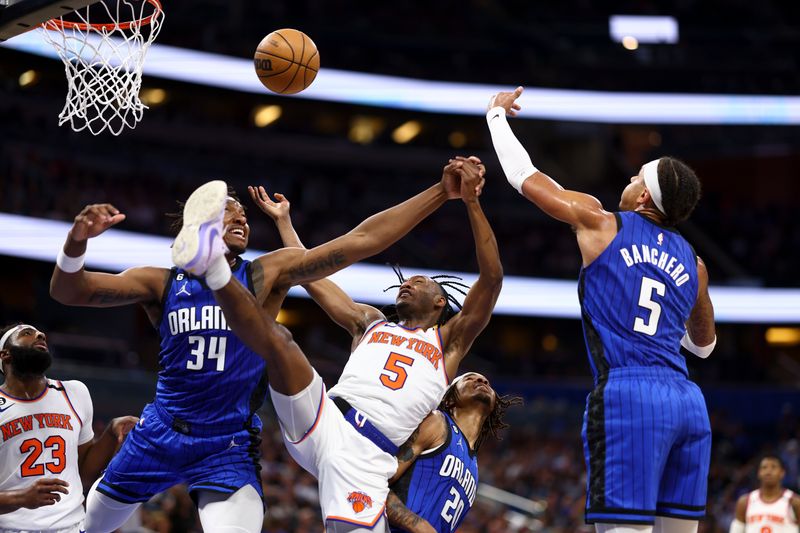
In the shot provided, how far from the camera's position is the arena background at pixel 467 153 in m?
23.7

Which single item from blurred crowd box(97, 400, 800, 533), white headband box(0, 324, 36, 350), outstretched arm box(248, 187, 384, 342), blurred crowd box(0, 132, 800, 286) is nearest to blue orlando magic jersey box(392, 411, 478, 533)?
outstretched arm box(248, 187, 384, 342)

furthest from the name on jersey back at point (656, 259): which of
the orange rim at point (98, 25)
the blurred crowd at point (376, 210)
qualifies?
the blurred crowd at point (376, 210)

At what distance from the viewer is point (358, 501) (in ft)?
18.4

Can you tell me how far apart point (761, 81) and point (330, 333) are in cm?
1390

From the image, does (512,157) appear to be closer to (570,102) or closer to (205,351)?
(205,351)

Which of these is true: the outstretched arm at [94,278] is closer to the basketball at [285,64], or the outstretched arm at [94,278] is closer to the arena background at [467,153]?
the basketball at [285,64]

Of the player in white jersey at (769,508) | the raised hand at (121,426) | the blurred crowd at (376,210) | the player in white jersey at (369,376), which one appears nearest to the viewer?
the player in white jersey at (369,376)

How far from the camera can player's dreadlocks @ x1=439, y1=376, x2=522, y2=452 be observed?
6906 millimetres

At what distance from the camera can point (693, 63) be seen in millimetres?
28797

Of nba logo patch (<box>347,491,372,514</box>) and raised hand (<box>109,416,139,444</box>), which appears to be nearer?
nba logo patch (<box>347,491,372,514</box>)

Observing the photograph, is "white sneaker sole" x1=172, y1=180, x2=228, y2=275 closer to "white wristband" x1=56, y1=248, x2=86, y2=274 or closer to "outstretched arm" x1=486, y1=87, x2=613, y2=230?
"white wristband" x1=56, y1=248, x2=86, y2=274

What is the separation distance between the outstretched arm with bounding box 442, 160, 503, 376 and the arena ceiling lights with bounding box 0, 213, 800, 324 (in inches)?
632

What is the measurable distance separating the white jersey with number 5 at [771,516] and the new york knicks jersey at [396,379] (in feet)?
19.1

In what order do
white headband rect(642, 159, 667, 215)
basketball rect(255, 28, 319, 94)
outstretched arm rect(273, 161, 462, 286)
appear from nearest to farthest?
white headband rect(642, 159, 667, 215) → outstretched arm rect(273, 161, 462, 286) → basketball rect(255, 28, 319, 94)
